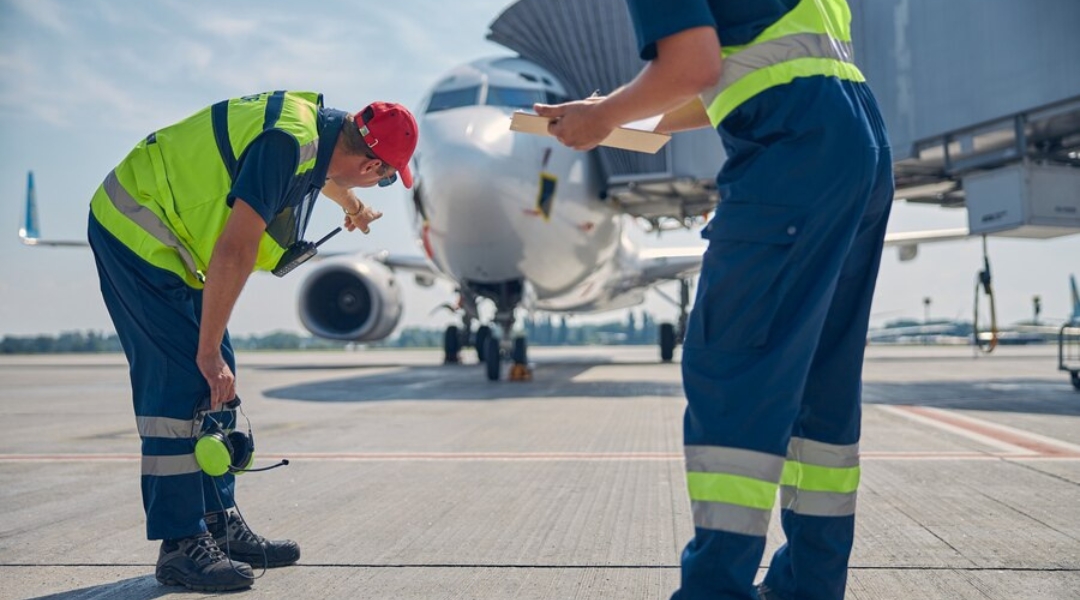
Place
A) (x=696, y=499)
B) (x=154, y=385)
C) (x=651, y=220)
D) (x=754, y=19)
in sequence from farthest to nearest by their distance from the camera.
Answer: (x=651, y=220)
(x=154, y=385)
(x=754, y=19)
(x=696, y=499)

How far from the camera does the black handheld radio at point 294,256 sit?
2.84 m

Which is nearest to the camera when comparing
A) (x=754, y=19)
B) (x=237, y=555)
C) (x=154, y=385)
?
(x=754, y=19)

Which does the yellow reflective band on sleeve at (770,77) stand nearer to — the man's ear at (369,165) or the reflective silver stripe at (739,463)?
the reflective silver stripe at (739,463)

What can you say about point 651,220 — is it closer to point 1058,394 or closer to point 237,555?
point 1058,394

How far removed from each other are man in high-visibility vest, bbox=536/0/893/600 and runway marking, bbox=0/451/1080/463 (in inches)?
114

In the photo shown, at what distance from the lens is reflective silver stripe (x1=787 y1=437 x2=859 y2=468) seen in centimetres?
198

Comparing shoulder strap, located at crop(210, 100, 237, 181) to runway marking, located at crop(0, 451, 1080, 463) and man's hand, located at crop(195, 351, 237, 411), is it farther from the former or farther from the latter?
runway marking, located at crop(0, 451, 1080, 463)

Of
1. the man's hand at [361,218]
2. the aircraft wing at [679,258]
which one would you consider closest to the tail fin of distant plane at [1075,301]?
the aircraft wing at [679,258]

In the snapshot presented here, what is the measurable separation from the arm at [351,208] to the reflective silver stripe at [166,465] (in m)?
1.03

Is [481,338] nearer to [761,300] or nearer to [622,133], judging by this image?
[622,133]

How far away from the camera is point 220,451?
2547mm

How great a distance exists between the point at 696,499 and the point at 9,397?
422 inches

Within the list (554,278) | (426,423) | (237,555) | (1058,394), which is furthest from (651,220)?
(237,555)

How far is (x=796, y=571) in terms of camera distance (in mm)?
1946
